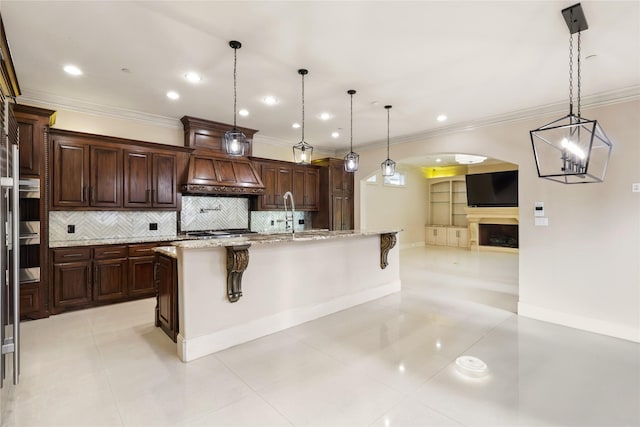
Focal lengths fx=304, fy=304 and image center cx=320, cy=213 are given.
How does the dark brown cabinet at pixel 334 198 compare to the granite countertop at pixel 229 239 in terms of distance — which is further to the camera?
the dark brown cabinet at pixel 334 198

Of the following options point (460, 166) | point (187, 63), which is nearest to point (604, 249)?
point (187, 63)

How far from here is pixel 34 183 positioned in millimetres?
3799

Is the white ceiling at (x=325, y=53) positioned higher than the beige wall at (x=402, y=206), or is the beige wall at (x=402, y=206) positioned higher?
the white ceiling at (x=325, y=53)

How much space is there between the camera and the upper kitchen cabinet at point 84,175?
13.3 feet

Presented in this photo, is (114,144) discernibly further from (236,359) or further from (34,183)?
(236,359)

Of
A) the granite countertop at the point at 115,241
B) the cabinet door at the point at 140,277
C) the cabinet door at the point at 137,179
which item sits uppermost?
the cabinet door at the point at 137,179

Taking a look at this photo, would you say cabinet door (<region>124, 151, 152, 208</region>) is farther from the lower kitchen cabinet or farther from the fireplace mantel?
the fireplace mantel

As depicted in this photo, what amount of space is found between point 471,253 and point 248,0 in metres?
9.48

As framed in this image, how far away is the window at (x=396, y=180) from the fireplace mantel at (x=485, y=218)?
245 centimetres

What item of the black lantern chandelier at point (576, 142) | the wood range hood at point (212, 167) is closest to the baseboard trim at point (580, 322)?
the black lantern chandelier at point (576, 142)

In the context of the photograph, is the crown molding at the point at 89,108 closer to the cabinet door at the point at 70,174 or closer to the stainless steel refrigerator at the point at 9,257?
the cabinet door at the point at 70,174

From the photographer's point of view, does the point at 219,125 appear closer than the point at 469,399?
No

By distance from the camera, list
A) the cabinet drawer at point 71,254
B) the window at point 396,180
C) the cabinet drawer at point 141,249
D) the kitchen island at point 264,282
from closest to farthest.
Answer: the kitchen island at point 264,282 → the cabinet drawer at point 71,254 → the cabinet drawer at point 141,249 → the window at point 396,180

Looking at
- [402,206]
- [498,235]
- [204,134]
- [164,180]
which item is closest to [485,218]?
[498,235]
